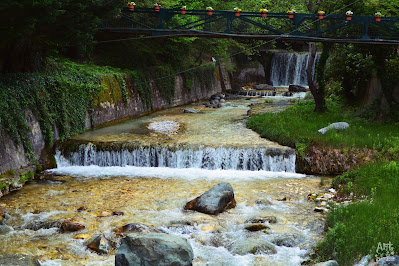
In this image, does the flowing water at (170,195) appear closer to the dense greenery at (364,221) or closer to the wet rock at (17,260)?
the dense greenery at (364,221)

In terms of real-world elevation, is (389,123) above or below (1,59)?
below

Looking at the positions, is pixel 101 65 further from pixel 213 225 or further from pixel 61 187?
pixel 213 225

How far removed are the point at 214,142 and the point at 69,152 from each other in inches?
213

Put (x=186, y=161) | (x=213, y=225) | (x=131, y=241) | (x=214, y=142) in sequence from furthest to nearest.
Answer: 1. (x=214, y=142)
2. (x=186, y=161)
3. (x=213, y=225)
4. (x=131, y=241)

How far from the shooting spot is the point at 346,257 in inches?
308

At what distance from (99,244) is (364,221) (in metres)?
5.28

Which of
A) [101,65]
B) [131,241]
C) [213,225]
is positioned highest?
[101,65]

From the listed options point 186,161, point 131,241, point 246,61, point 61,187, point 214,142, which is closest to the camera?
point 131,241

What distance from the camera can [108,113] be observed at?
21.5 metres

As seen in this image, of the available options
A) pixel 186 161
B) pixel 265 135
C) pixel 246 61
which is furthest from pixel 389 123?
pixel 246 61

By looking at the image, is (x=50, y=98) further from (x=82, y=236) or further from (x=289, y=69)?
(x=289, y=69)

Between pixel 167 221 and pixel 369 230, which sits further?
pixel 167 221

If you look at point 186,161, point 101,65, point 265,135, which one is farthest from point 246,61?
point 186,161

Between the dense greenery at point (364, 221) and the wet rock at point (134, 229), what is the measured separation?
3499 mm
